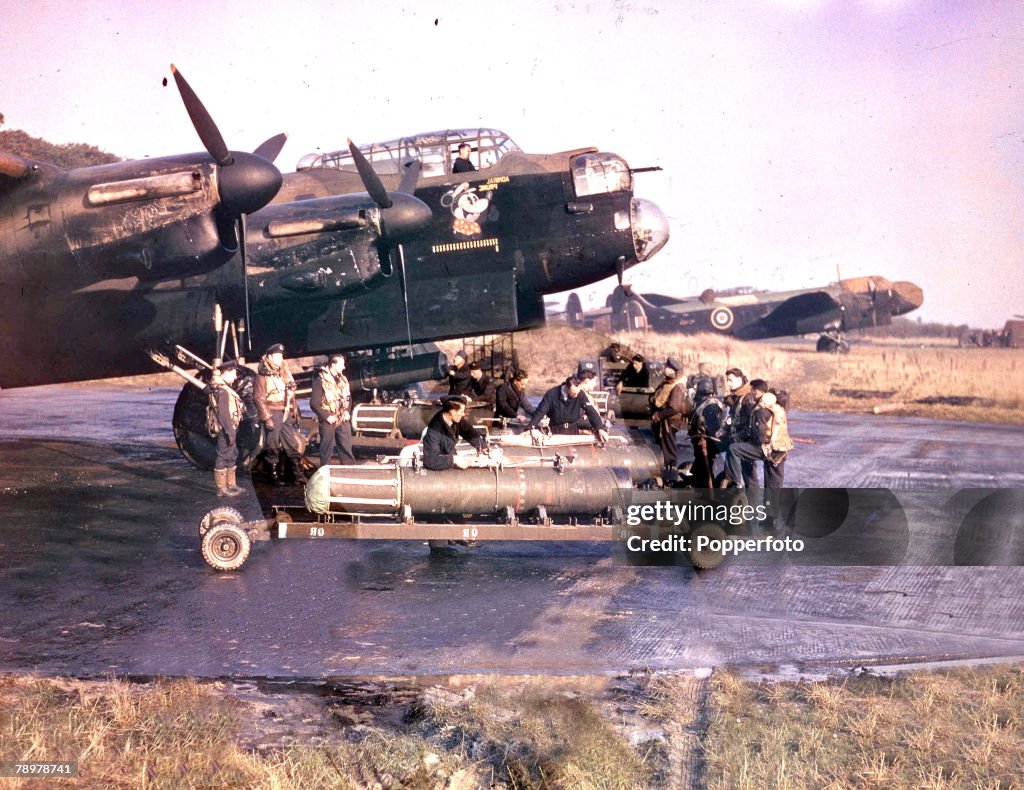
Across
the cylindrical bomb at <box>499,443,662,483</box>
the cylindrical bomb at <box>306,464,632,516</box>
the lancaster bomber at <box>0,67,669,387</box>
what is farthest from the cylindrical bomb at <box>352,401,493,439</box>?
the cylindrical bomb at <box>306,464,632,516</box>

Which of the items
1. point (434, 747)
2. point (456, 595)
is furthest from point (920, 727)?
point (456, 595)

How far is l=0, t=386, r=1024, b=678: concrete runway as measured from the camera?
8.68m

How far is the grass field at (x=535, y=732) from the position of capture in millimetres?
6441

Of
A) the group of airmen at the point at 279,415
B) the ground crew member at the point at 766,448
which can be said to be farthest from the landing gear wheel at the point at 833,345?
the group of airmen at the point at 279,415

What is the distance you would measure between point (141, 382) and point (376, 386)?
102 ft

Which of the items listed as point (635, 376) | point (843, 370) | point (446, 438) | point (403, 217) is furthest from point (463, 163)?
point (843, 370)

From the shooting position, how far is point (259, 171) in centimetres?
1627

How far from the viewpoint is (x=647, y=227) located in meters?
20.2

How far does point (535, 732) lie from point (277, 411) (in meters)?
10.3

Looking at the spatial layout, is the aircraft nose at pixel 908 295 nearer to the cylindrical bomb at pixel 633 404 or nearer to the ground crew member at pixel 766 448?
the cylindrical bomb at pixel 633 404

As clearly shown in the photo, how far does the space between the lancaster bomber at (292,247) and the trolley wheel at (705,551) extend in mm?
9196

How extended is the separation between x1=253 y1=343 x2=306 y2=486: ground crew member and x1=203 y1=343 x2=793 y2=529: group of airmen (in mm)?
17

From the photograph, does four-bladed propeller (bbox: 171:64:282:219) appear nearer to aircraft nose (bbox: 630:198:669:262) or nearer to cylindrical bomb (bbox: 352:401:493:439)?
cylindrical bomb (bbox: 352:401:493:439)

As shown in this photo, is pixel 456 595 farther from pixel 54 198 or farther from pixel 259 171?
pixel 54 198
